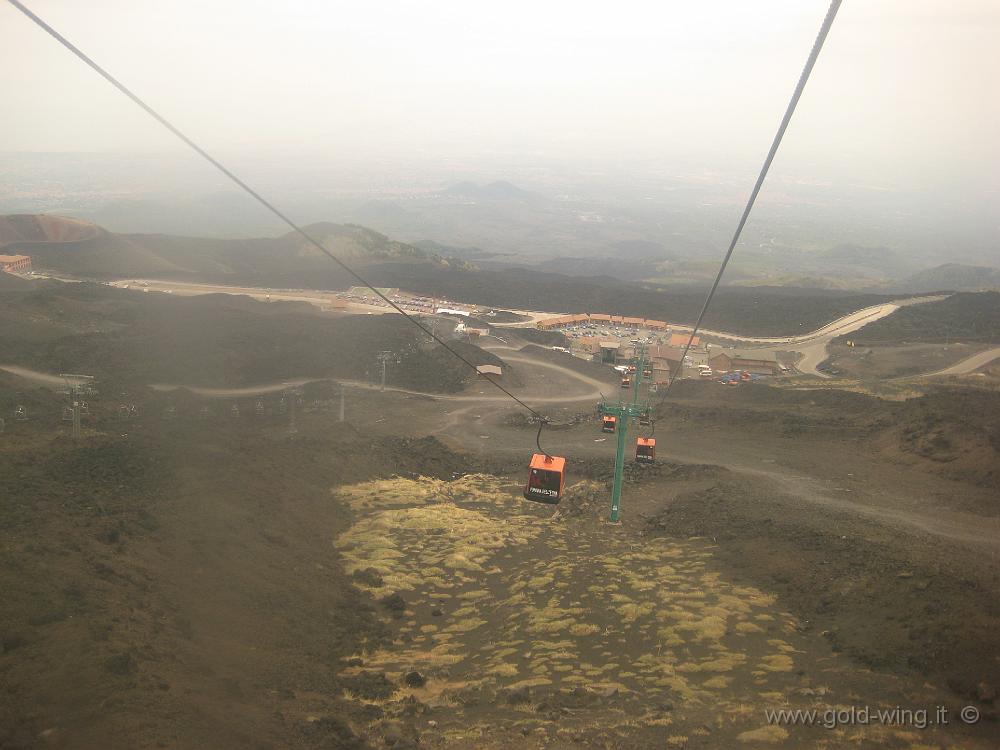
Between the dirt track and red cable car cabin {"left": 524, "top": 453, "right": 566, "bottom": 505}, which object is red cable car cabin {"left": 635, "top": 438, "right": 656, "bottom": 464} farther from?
the dirt track

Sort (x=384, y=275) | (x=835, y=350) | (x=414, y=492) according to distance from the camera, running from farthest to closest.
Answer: (x=384, y=275) < (x=835, y=350) < (x=414, y=492)

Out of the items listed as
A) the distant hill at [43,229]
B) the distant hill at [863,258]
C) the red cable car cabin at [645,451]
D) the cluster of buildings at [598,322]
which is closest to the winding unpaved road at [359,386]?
the red cable car cabin at [645,451]

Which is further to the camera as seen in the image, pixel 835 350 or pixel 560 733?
pixel 835 350

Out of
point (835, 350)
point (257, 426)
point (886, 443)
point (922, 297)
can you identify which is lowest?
point (257, 426)

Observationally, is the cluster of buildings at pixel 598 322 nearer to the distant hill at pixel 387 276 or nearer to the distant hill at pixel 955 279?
the distant hill at pixel 387 276

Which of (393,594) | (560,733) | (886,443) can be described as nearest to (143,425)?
(393,594)

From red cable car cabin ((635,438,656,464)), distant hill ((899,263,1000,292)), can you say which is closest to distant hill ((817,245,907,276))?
distant hill ((899,263,1000,292))

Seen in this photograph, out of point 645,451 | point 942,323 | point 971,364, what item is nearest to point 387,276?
point 942,323

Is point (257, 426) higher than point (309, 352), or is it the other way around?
point (309, 352)

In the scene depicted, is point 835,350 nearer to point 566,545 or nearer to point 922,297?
point 922,297
